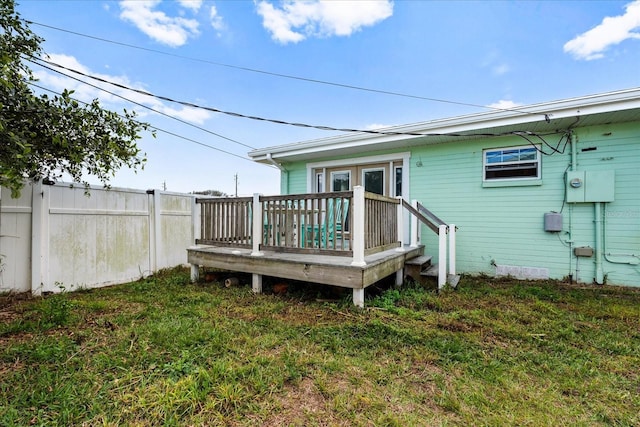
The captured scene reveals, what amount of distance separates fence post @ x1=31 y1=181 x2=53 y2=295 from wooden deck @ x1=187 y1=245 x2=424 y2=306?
1.98m

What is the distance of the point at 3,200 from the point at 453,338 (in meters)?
5.93

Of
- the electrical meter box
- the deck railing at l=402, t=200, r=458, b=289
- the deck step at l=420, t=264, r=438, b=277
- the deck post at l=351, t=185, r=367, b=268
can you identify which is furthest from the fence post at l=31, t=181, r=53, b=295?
the electrical meter box

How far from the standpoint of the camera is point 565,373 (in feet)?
6.97

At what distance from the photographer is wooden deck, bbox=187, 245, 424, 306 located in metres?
3.47

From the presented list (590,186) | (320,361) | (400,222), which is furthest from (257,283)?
(590,186)

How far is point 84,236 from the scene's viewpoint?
4.60 m

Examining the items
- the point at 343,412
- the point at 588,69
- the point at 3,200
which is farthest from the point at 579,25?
the point at 3,200

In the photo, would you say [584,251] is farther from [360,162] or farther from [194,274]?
[194,274]

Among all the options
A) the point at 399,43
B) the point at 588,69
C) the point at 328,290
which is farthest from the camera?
the point at 399,43

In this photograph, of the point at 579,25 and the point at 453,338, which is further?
the point at 579,25

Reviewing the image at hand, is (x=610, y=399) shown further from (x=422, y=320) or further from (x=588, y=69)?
(x=588, y=69)

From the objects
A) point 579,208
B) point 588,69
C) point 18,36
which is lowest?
point 579,208

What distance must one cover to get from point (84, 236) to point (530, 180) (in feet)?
26.0

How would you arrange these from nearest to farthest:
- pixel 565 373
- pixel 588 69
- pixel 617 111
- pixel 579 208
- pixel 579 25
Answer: pixel 565 373, pixel 617 111, pixel 579 208, pixel 579 25, pixel 588 69
